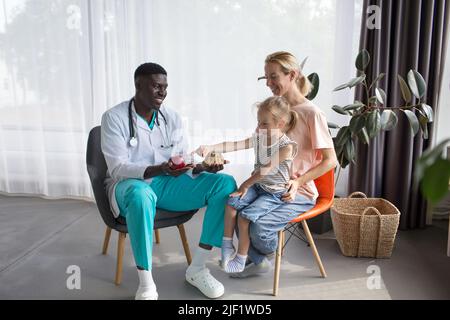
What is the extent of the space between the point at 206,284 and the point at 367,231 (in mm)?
912

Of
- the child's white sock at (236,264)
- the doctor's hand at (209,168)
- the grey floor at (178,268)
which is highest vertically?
the doctor's hand at (209,168)

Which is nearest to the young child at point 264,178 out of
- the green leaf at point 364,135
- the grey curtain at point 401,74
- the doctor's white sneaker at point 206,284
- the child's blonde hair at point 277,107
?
the child's blonde hair at point 277,107

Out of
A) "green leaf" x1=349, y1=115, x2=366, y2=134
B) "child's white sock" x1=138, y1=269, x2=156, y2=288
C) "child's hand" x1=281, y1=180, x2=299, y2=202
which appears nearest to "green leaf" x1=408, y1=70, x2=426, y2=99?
"green leaf" x1=349, y1=115, x2=366, y2=134

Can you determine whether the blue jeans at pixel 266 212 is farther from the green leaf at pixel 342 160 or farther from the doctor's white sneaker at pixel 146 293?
the green leaf at pixel 342 160

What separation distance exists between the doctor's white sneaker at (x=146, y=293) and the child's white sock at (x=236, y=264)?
319 millimetres

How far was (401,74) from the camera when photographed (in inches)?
109

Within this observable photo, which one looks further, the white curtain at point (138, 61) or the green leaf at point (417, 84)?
the white curtain at point (138, 61)

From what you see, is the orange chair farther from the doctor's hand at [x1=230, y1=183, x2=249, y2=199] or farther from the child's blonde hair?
the child's blonde hair

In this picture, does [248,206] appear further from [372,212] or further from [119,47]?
[119,47]

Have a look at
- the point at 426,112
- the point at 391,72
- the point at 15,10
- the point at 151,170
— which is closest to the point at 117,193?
the point at 151,170

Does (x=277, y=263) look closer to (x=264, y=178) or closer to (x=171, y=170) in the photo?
(x=264, y=178)

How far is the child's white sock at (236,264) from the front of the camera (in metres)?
2.00

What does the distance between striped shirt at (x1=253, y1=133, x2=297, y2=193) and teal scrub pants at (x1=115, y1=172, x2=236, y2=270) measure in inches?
7.4

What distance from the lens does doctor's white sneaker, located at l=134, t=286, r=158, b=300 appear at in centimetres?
199
